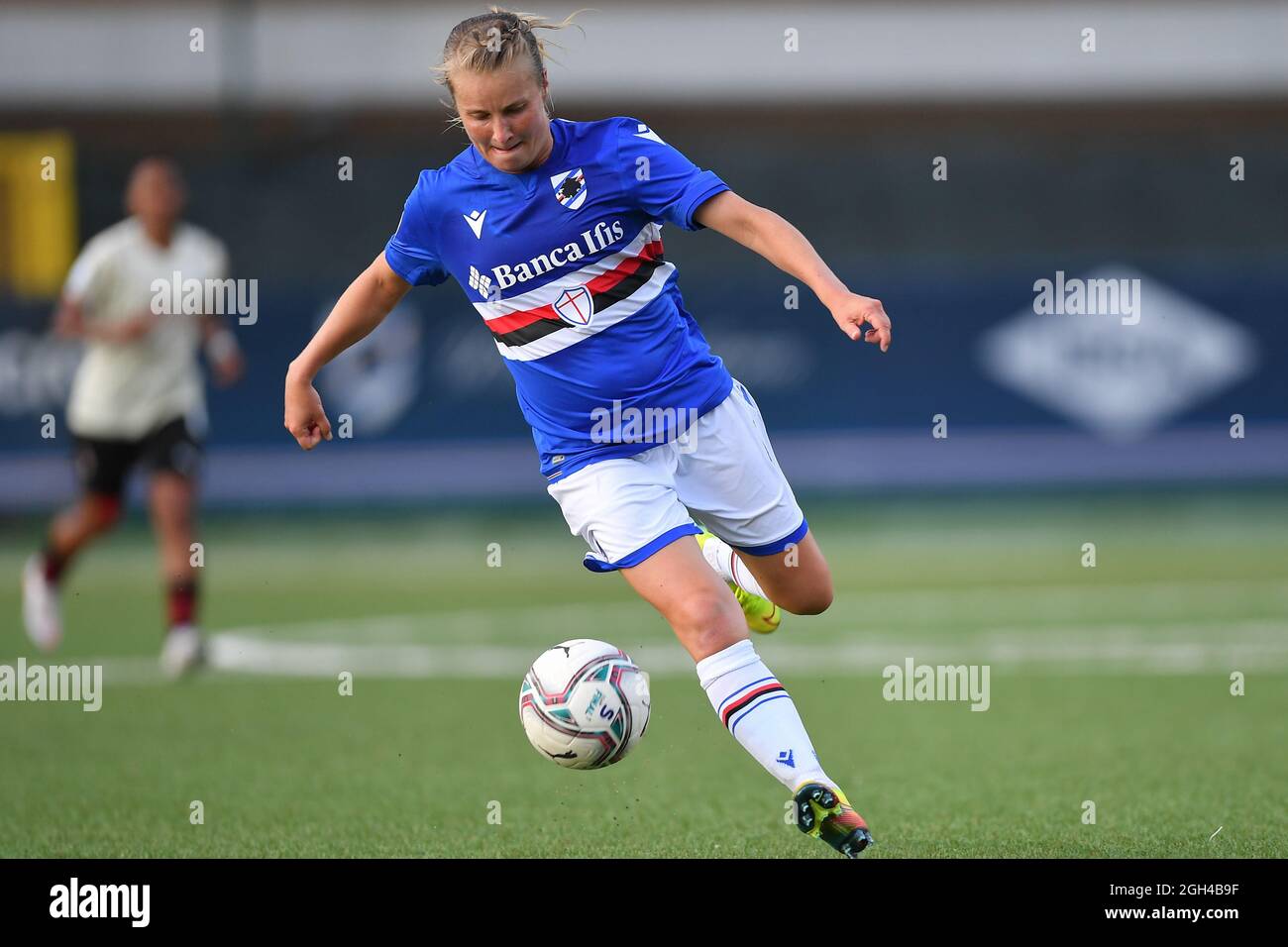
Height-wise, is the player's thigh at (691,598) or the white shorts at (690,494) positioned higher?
the white shorts at (690,494)

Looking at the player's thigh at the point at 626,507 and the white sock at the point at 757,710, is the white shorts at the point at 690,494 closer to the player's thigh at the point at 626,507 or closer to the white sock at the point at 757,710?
the player's thigh at the point at 626,507

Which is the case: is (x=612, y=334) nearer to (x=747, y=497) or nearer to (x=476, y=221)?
(x=476, y=221)

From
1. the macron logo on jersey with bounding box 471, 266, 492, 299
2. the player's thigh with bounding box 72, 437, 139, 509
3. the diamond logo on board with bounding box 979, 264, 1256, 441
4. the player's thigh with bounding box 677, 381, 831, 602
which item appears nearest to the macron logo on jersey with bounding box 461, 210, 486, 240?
the macron logo on jersey with bounding box 471, 266, 492, 299

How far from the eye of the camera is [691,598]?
4922 mm

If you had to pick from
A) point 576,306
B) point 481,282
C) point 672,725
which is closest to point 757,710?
point 576,306

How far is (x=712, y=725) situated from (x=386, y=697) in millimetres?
1759

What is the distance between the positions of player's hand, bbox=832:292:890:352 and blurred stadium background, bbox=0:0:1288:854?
5.34 feet

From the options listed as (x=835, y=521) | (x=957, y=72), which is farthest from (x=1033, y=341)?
(x=957, y=72)

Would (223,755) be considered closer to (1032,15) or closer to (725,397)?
(725,397)

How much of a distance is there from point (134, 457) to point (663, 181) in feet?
19.5

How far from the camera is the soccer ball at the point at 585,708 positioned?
16.5 feet

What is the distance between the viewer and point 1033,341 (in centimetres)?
1728

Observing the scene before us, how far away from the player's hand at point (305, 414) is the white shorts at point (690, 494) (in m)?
0.72

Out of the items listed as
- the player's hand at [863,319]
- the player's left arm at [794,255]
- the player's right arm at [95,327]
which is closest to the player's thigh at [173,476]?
the player's right arm at [95,327]
